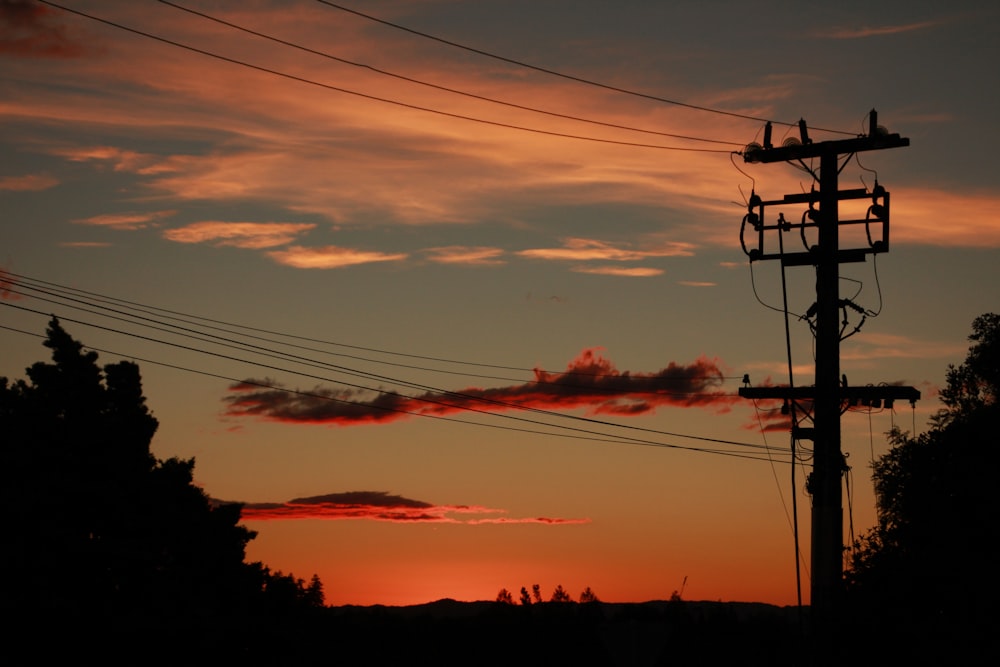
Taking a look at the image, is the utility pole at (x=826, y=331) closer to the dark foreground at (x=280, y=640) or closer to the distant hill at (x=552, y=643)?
the dark foreground at (x=280, y=640)

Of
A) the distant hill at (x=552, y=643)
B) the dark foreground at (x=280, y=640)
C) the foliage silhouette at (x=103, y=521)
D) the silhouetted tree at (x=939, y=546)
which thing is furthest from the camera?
the distant hill at (x=552, y=643)

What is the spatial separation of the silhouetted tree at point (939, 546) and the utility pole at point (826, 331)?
4723mm

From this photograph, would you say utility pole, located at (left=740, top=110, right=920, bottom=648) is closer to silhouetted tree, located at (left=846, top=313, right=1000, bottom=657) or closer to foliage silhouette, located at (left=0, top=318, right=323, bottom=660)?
silhouetted tree, located at (left=846, top=313, right=1000, bottom=657)

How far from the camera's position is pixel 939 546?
37594 mm

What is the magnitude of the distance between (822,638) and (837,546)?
2185 millimetres

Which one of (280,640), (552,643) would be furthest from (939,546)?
(552,643)

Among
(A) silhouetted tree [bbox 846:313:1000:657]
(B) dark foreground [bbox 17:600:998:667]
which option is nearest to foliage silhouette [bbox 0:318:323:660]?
(B) dark foreground [bbox 17:600:998:667]

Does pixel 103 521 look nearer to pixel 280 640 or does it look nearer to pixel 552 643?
pixel 280 640

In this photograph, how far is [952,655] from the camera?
3334 cm

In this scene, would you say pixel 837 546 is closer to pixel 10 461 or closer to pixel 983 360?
pixel 983 360

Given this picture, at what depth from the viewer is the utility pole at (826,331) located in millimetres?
29812

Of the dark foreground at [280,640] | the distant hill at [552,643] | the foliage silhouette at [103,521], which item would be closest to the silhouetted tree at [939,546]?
the dark foreground at [280,640]

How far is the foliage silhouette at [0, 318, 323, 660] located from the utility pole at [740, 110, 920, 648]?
101 feet

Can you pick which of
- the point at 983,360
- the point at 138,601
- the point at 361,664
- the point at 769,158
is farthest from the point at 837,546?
the point at 361,664
